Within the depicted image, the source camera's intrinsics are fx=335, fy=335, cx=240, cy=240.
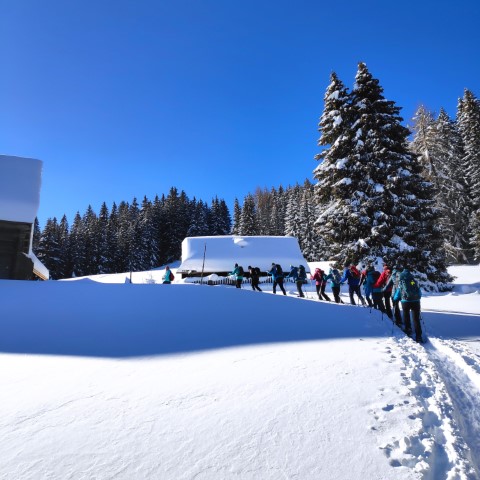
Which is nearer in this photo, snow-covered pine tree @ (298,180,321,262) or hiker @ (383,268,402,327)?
hiker @ (383,268,402,327)

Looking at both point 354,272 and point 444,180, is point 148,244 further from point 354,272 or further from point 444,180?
point 354,272

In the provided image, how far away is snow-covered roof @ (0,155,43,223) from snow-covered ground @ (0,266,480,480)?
10651 mm

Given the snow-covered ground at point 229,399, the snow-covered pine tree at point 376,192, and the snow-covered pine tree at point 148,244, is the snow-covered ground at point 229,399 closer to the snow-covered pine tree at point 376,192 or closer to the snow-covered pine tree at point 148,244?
the snow-covered pine tree at point 376,192

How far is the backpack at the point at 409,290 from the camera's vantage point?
790cm

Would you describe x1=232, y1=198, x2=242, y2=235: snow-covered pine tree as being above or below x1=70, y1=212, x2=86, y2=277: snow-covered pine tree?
above

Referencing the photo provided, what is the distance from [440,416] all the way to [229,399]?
229cm

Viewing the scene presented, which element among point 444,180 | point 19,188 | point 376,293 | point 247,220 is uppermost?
point 247,220

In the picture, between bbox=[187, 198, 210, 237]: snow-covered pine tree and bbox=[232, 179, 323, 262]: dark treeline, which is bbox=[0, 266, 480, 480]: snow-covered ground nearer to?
bbox=[232, 179, 323, 262]: dark treeline

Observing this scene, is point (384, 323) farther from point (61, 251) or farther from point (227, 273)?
point (61, 251)

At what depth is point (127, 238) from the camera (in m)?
56.8

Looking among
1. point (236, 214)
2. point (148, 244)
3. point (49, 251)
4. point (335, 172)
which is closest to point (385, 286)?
point (335, 172)

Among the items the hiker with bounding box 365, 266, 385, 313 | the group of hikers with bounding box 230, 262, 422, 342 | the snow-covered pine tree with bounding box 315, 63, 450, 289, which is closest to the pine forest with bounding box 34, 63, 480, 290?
the snow-covered pine tree with bounding box 315, 63, 450, 289

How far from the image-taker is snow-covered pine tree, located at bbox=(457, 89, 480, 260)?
29.7 metres

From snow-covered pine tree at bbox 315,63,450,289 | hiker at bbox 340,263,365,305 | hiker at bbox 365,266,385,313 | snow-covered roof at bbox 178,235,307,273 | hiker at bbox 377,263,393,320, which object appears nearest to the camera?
hiker at bbox 377,263,393,320
